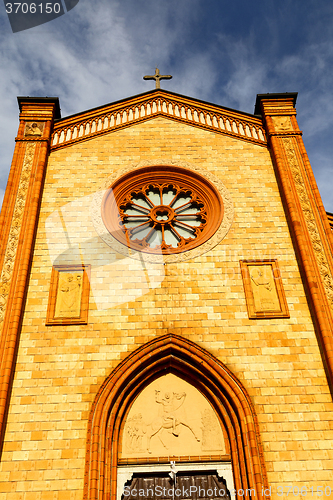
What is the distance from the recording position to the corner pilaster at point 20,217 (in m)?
9.33

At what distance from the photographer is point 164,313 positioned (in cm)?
1015

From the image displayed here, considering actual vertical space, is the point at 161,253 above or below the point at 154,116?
below

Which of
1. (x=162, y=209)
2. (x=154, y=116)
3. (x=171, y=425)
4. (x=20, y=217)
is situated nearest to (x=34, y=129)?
(x=20, y=217)

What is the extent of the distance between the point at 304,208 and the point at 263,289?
2.63 meters

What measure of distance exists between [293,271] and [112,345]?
4586 mm

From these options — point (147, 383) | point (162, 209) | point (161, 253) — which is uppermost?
point (162, 209)

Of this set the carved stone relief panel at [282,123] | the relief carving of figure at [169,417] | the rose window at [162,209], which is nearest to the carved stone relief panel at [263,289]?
the rose window at [162,209]

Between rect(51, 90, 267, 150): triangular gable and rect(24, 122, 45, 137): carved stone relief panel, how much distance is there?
453 mm

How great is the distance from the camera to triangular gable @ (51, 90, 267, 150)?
1373 cm

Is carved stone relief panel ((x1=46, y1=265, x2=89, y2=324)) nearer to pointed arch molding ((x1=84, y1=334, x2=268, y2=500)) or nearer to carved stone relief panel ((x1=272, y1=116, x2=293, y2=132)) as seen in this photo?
pointed arch molding ((x1=84, y1=334, x2=268, y2=500))

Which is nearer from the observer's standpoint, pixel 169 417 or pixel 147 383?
pixel 169 417

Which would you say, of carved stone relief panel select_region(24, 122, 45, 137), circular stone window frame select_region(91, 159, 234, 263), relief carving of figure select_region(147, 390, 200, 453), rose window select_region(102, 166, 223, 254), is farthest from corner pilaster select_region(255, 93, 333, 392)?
carved stone relief panel select_region(24, 122, 45, 137)

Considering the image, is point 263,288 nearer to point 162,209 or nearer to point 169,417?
point 169,417

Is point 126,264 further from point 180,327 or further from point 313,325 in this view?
point 313,325
